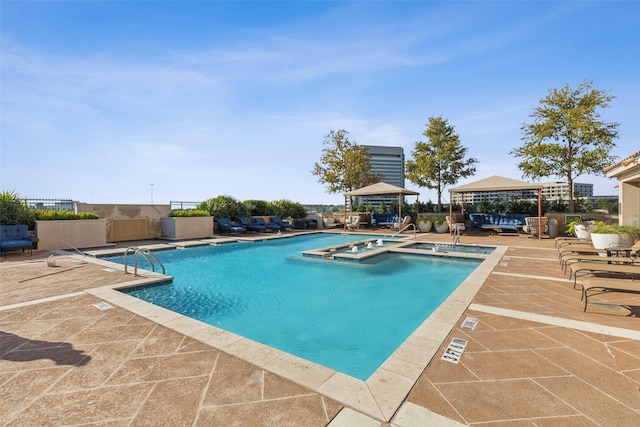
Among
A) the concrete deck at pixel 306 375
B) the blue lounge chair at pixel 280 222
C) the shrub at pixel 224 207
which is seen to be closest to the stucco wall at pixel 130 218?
the shrub at pixel 224 207

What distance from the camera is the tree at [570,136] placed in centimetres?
1450

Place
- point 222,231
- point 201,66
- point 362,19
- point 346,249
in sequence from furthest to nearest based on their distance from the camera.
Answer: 1. point 222,231
2. point 346,249
3. point 201,66
4. point 362,19

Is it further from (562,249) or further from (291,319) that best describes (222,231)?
(562,249)

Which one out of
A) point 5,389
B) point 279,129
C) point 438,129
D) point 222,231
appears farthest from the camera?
point 438,129

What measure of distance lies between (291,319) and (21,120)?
11079mm

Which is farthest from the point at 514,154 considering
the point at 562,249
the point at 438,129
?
the point at 562,249

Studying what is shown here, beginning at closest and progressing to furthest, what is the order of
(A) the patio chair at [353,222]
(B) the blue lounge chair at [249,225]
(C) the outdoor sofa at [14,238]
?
(C) the outdoor sofa at [14,238] → (B) the blue lounge chair at [249,225] → (A) the patio chair at [353,222]

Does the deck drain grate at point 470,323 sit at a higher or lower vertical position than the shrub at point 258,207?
lower

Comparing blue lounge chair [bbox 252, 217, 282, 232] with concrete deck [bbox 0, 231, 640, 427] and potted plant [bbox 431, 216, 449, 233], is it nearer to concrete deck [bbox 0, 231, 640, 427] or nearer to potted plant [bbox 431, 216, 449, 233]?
potted plant [bbox 431, 216, 449, 233]

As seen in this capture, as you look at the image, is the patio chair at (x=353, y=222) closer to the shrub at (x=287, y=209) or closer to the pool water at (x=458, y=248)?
the shrub at (x=287, y=209)

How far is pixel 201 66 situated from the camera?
930cm

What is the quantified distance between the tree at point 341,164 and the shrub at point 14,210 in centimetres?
1795

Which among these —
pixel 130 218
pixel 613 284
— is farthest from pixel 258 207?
pixel 613 284

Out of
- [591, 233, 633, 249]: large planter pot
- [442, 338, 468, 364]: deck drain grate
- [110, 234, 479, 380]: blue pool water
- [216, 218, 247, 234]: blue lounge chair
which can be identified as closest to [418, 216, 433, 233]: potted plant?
[110, 234, 479, 380]: blue pool water
